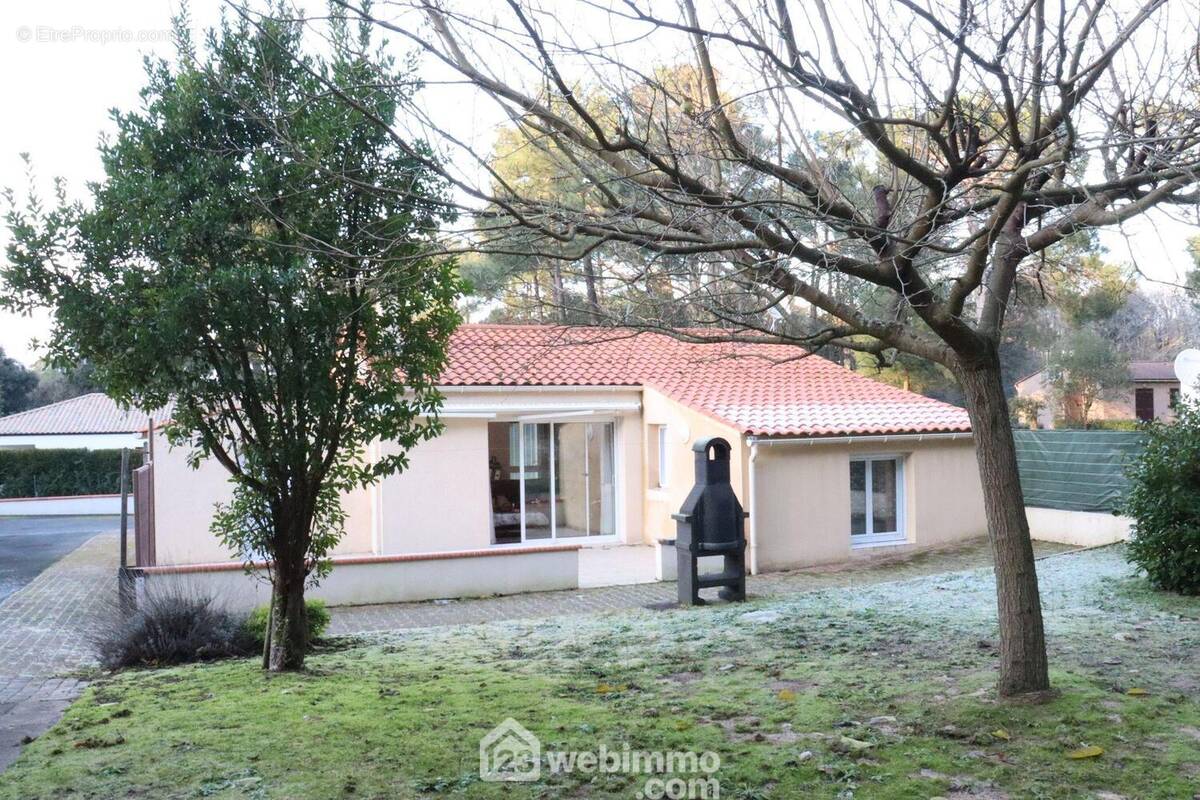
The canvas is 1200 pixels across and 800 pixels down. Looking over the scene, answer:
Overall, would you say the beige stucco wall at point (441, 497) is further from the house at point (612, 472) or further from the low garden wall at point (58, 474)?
the low garden wall at point (58, 474)

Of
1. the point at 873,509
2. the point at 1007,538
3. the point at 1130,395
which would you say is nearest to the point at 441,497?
the point at 873,509

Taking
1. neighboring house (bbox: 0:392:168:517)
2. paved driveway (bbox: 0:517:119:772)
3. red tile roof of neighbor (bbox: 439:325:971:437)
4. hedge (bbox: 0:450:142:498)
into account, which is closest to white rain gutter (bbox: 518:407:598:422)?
red tile roof of neighbor (bbox: 439:325:971:437)

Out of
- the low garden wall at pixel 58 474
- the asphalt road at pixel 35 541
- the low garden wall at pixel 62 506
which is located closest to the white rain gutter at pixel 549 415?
the asphalt road at pixel 35 541

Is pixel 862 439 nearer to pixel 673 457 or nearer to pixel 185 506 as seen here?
Result: pixel 673 457

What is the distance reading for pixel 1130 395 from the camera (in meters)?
36.4

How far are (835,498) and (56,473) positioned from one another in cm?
2864

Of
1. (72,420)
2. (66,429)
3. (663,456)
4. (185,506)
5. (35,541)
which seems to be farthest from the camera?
(72,420)

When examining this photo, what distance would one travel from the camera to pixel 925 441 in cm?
1923

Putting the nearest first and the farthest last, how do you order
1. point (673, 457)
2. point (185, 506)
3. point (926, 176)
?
point (926, 176)
point (185, 506)
point (673, 457)

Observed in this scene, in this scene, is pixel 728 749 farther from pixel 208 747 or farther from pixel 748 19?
pixel 748 19

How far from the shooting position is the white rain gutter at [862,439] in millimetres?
17297

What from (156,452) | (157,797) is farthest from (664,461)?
(157,797)

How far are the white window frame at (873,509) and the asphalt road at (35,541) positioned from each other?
1429cm

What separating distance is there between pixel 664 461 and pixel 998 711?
48.1 feet
